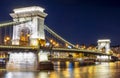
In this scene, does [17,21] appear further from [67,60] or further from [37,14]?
[67,60]

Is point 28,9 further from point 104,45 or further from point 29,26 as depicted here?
point 104,45

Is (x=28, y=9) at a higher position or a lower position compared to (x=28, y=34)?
higher

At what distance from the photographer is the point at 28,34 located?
45656 mm

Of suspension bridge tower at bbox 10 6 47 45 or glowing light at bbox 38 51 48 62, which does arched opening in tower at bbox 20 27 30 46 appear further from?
glowing light at bbox 38 51 48 62

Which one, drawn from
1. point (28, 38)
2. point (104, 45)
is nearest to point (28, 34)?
point (28, 38)

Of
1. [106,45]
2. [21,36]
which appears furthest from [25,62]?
[106,45]

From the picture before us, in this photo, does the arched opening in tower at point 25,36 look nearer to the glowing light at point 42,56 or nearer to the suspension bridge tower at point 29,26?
the suspension bridge tower at point 29,26

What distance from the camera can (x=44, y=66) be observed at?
42.5 m

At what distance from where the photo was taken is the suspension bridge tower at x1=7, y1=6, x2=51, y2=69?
41938 millimetres

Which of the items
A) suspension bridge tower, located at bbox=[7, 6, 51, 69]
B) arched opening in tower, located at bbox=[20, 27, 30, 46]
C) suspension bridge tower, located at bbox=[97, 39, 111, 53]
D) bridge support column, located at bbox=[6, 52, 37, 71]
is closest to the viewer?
bridge support column, located at bbox=[6, 52, 37, 71]

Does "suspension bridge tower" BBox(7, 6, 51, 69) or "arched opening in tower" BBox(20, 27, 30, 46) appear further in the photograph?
"arched opening in tower" BBox(20, 27, 30, 46)

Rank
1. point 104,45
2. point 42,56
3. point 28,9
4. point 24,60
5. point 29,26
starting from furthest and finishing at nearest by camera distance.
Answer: point 104,45
point 29,26
point 28,9
point 42,56
point 24,60

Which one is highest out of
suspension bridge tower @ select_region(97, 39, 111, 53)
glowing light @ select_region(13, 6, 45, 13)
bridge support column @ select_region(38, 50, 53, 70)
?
glowing light @ select_region(13, 6, 45, 13)

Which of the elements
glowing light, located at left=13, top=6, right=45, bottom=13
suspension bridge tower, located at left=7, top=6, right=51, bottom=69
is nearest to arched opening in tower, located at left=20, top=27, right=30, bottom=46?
suspension bridge tower, located at left=7, top=6, right=51, bottom=69
